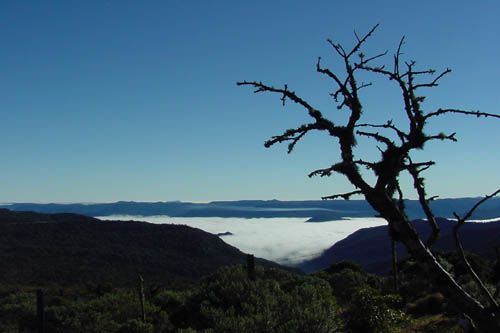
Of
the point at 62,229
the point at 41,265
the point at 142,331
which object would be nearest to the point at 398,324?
the point at 142,331

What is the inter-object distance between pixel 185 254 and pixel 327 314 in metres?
106

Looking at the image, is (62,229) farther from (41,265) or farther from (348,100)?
(348,100)

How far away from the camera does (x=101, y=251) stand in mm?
111312

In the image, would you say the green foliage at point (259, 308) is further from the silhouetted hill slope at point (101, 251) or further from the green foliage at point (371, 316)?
the silhouetted hill slope at point (101, 251)

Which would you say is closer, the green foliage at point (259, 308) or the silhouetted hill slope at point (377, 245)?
the green foliage at point (259, 308)

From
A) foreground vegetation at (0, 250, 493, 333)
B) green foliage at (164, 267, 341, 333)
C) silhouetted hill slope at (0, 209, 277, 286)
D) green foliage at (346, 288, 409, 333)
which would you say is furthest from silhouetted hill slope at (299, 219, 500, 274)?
green foliage at (346, 288, 409, 333)

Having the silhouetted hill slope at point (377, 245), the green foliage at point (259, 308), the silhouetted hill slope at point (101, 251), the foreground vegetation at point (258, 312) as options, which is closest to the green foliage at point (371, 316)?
the foreground vegetation at point (258, 312)

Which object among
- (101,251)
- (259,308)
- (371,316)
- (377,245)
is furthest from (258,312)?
(377,245)

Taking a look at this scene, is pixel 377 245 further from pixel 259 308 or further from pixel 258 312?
pixel 258 312

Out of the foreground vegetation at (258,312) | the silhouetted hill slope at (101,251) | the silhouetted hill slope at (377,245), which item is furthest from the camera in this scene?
the silhouetted hill slope at (377,245)

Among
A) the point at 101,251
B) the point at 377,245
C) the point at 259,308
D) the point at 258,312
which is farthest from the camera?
the point at 377,245

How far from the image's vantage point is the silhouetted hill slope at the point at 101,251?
89.8m

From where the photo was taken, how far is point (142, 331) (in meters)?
17.9

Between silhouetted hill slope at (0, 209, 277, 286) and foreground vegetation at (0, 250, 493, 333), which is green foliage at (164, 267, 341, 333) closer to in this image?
foreground vegetation at (0, 250, 493, 333)
